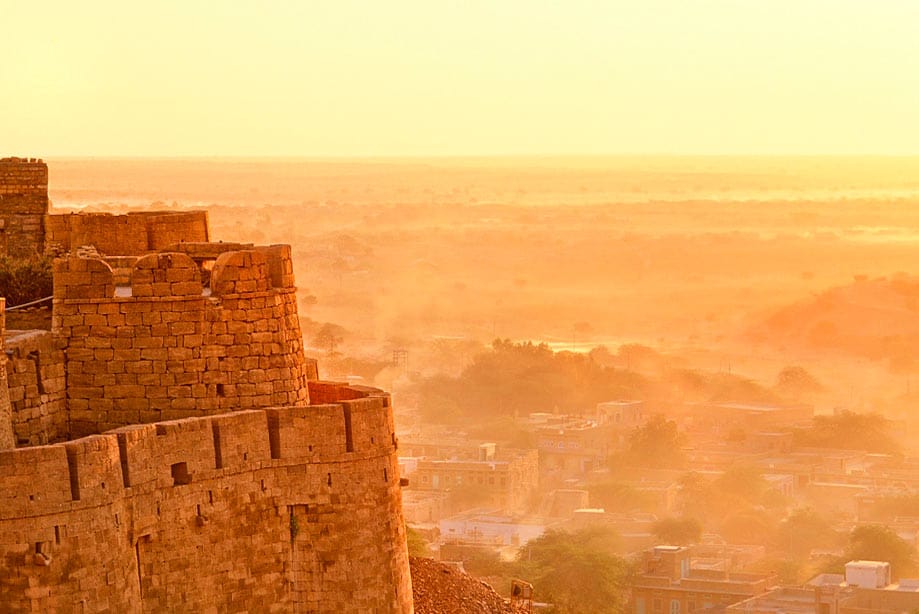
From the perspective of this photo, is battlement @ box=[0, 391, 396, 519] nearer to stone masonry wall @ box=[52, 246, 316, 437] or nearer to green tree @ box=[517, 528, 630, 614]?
stone masonry wall @ box=[52, 246, 316, 437]

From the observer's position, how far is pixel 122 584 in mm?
19844

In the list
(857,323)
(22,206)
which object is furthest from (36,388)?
(857,323)

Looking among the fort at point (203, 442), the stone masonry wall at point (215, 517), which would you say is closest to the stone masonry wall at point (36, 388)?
the fort at point (203, 442)

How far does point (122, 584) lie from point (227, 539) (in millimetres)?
1699

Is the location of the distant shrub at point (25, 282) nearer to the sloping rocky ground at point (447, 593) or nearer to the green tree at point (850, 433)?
the sloping rocky ground at point (447, 593)

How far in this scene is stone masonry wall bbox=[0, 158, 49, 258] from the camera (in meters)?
27.2

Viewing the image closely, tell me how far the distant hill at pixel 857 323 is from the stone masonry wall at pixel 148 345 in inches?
5109

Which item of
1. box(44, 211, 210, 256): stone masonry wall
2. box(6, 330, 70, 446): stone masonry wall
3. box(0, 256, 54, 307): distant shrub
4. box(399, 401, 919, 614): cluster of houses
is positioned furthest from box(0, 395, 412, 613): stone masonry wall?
box(399, 401, 919, 614): cluster of houses

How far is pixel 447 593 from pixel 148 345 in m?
7.24

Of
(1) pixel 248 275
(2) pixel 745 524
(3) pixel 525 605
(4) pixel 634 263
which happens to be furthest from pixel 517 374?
(1) pixel 248 275

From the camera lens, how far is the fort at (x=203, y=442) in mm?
20000

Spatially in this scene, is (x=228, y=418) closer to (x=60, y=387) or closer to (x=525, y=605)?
(x=60, y=387)

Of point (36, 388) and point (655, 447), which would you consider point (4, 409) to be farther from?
point (655, 447)

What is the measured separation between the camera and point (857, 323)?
536ft
